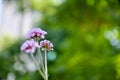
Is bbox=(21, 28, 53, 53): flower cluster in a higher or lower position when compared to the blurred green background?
higher

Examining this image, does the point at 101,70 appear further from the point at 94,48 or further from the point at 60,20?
the point at 60,20

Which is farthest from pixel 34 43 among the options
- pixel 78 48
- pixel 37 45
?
pixel 78 48

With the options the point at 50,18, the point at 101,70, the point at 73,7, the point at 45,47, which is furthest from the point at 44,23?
the point at 45,47

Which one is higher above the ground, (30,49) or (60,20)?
(30,49)

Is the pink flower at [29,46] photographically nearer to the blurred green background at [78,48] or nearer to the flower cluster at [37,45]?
the flower cluster at [37,45]

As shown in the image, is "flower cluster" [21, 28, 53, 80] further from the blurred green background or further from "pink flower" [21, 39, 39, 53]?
the blurred green background

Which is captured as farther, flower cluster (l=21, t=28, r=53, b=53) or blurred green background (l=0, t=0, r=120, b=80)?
blurred green background (l=0, t=0, r=120, b=80)

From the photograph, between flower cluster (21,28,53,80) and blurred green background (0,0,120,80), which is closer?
flower cluster (21,28,53,80)

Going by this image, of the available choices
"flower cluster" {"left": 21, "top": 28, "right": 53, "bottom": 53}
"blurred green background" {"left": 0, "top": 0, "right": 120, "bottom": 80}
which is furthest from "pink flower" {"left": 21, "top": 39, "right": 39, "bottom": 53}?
"blurred green background" {"left": 0, "top": 0, "right": 120, "bottom": 80}

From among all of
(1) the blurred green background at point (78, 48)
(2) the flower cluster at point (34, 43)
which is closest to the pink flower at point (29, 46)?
(2) the flower cluster at point (34, 43)
